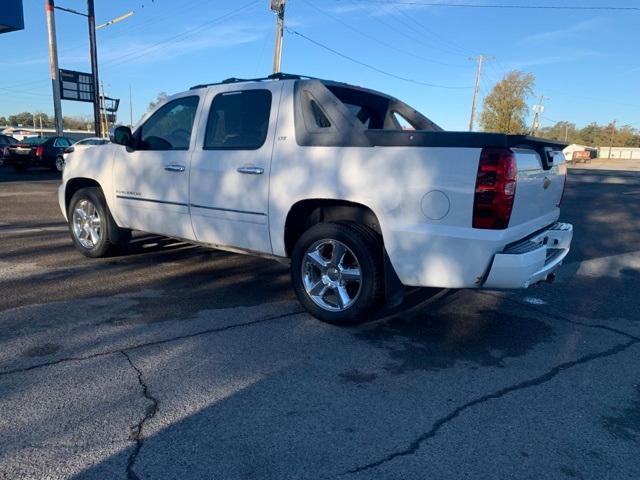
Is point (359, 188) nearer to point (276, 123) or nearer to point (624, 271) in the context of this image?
point (276, 123)

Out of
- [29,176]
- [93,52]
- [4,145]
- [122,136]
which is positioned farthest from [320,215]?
[93,52]

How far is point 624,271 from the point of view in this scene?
22.0 ft

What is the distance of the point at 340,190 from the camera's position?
3.98 meters

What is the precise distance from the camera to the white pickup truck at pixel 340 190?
11.5ft

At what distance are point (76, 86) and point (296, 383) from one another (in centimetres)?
2906

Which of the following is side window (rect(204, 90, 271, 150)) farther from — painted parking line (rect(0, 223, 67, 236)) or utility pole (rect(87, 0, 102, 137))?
utility pole (rect(87, 0, 102, 137))

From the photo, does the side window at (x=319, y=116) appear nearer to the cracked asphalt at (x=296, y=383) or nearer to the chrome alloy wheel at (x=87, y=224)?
the cracked asphalt at (x=296, y=383)

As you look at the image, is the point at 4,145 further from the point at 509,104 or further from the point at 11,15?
the point at 509,104

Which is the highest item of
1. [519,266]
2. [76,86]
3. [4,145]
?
[76,86]

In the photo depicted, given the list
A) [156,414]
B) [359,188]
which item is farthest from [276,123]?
[156,414]

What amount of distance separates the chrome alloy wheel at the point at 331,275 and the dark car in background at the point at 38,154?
2194 cm

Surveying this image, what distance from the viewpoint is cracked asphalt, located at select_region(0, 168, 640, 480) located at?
247 cm

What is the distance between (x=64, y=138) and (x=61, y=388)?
23834mm

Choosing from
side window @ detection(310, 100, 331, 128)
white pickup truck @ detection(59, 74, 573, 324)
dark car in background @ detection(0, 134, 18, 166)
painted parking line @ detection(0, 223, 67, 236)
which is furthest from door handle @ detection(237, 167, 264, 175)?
dark car in background @ detection(0, 134, 18, 166)
